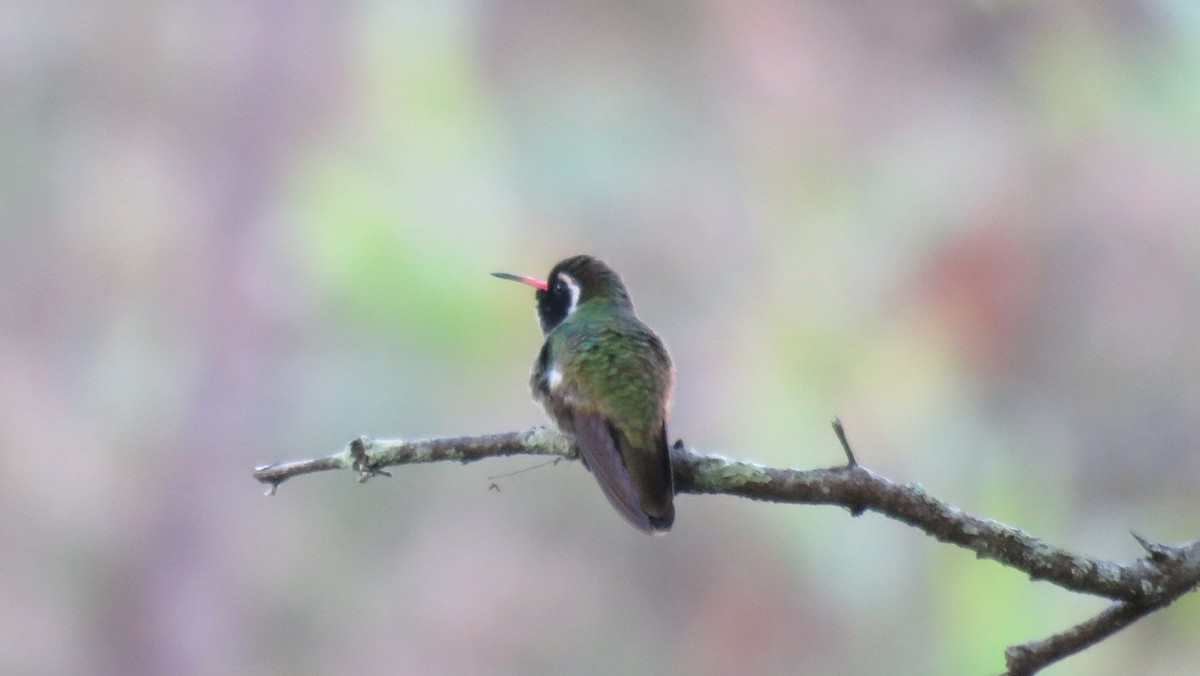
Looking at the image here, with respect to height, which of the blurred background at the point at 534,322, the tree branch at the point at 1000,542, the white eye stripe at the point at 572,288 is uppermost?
the tree branch at the point at 1000,542

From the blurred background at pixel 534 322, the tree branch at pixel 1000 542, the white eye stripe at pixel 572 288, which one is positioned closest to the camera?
the tree branch at pixel 1000 542

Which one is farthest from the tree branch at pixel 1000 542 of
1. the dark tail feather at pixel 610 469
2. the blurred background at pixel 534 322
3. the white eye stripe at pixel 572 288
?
the blurred background at pixel 534 322

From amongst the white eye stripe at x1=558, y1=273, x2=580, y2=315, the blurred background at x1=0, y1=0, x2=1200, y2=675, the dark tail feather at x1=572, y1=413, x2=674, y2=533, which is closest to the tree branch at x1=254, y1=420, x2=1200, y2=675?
the dark tail feather at x1=572, y1=413, x2=674, y2=533

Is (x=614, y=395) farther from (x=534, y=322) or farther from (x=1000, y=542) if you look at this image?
(x=534, y=322)

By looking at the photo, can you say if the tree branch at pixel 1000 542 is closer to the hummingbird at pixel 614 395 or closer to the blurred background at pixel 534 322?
the hummingbird at pixel 614 395

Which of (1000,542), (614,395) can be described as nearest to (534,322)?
(614,395)

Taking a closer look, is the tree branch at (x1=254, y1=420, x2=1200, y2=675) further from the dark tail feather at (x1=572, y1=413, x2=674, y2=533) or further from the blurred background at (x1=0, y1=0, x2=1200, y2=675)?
the blurred background at (x1=0, y1=0, x2=1200, y2=675)
